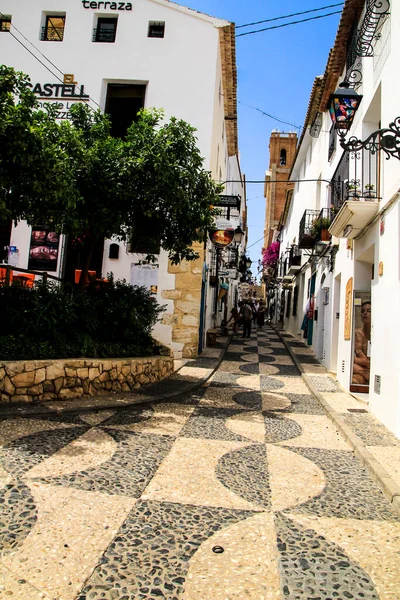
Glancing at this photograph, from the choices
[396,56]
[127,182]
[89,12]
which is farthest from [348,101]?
[89,12]

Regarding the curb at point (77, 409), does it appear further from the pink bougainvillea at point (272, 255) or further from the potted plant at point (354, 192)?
the pink bougainvillea at point (272, 255)

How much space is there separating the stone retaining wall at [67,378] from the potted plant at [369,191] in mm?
5040

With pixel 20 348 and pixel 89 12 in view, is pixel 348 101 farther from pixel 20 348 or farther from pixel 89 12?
pixel 89 12

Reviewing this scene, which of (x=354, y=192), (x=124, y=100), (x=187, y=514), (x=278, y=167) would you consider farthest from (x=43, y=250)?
(x=278, y=167)

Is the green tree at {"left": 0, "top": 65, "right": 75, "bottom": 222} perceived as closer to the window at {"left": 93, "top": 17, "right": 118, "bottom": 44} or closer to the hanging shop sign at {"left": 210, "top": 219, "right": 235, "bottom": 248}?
the hanging shop sign at {"left": 210, "top": 219, "right": 235, "bottom": 248}

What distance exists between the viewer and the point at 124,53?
12977 millimetres

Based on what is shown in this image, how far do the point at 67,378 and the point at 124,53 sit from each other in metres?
11.1

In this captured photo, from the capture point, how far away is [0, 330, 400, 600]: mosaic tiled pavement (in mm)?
2346

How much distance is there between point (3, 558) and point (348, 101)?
6.97m

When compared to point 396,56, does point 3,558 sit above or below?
below

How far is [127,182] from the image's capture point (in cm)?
712

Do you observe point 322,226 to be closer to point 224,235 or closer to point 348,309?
point 224,235

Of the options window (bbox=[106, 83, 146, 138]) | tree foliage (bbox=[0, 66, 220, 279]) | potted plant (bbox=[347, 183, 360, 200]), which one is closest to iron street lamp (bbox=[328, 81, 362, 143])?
potted plant (bbox=[347, 183, 360, 200])

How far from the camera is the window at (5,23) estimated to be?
13.2 meters
